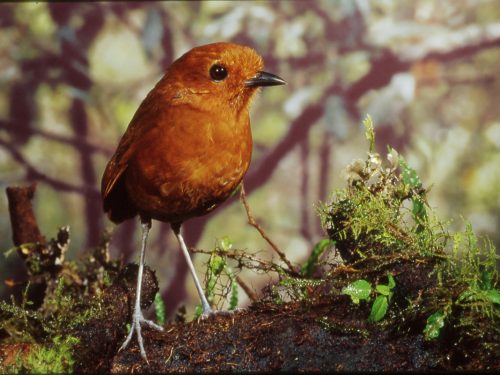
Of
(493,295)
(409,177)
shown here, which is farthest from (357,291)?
(409,177)

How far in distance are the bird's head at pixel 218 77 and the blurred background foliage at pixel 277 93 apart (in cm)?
123

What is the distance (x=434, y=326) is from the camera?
1.37 m

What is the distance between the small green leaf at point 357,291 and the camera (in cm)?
145

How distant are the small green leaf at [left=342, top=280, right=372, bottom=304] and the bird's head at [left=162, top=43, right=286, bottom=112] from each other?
1.80 ft

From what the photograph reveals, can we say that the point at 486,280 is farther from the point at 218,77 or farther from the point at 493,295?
the point at 218,77

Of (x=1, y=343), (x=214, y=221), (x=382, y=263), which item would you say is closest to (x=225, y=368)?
(x=382, y=263)

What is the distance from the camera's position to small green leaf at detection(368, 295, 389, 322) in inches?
56.7

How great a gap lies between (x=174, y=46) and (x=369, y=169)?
4.72 ft

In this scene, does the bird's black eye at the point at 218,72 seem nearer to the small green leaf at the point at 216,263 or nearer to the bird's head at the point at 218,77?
the bird's head at the point at 218,77

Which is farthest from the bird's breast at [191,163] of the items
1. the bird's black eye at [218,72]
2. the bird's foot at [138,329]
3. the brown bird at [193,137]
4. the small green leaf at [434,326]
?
the small green leaf at [434,326]

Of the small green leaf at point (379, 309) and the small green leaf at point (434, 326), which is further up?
the small green leaf at point (379, 309)

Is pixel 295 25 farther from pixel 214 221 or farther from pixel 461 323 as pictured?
pixel 461 323

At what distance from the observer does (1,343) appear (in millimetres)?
1675

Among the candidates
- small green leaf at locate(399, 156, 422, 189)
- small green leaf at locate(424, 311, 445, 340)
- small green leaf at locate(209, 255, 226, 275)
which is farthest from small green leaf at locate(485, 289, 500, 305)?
small green leaf at locate(209, 255, 226, 275)
